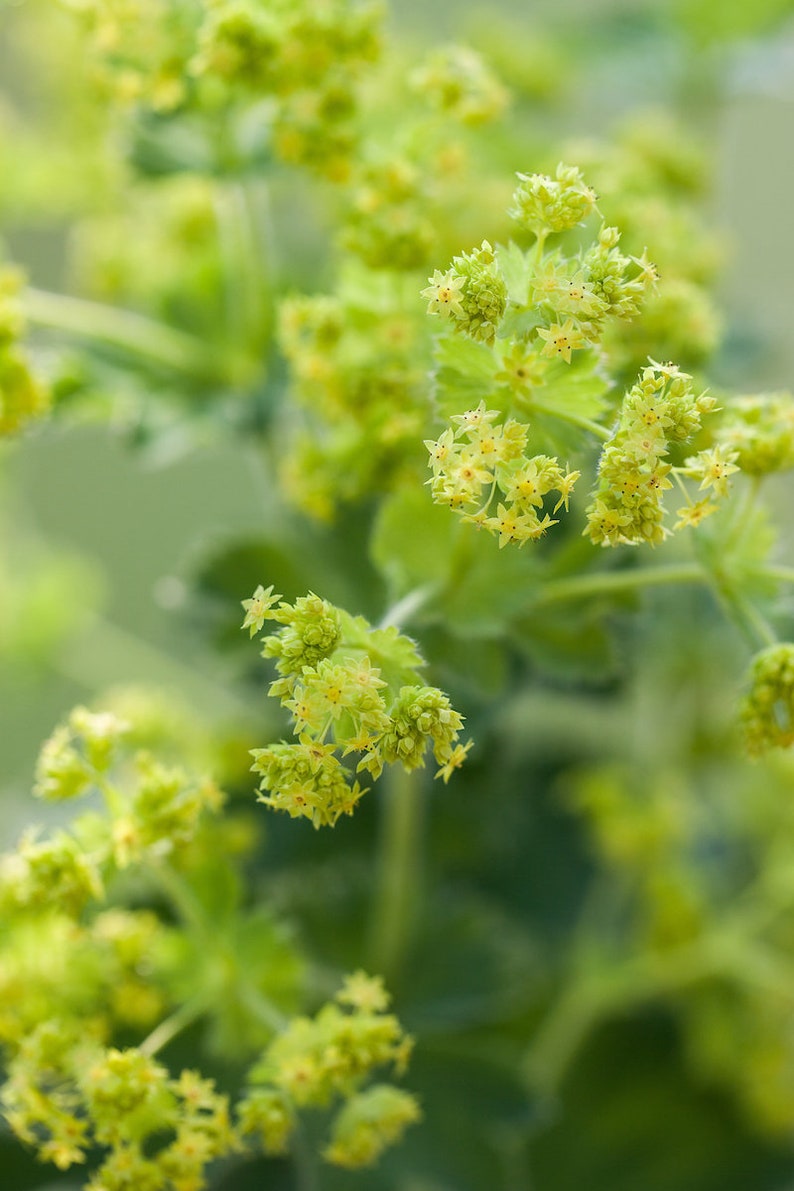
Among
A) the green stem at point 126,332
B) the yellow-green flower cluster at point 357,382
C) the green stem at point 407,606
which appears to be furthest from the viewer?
the green stem at point 126,332

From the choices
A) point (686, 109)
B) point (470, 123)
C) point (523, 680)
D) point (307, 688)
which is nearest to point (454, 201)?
point (470, 123)

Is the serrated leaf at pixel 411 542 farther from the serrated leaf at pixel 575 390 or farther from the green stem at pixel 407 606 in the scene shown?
the serrated leaf at pixel 575 390

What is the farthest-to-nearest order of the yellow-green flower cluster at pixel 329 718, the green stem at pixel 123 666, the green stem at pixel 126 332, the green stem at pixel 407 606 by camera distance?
the green stem at pixel 123 666 → the green stem at pixel 126 332 → the green stem at pixel 407 606 → the yellow-green flower cluster at pixel 329 718

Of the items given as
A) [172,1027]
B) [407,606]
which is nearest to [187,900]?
[172,1027]

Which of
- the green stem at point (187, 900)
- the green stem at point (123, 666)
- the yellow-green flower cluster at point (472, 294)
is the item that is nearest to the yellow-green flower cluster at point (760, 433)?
the yellow-green flower cluster at point (472, 294)

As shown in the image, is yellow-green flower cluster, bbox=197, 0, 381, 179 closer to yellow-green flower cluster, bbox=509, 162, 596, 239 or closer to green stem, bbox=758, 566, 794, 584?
yellow-green flower cluster, bbox=509, 162, 596, 239

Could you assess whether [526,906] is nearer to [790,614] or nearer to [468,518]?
[790,614]

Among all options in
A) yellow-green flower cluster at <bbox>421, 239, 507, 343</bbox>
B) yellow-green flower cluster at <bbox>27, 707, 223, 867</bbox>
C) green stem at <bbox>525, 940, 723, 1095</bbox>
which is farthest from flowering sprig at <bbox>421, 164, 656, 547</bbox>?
green stem at <bbox>525, 940, 723, 1095</bbox>
